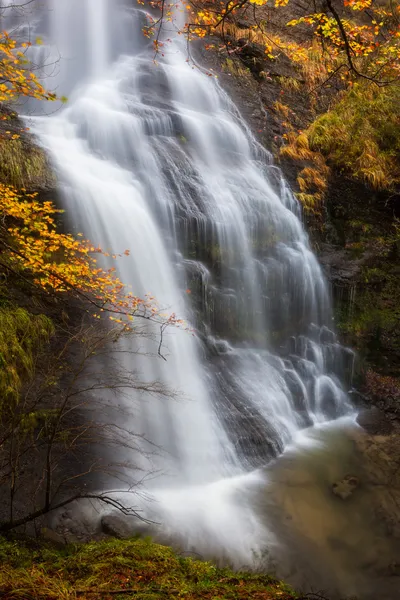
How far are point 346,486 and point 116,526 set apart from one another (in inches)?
157

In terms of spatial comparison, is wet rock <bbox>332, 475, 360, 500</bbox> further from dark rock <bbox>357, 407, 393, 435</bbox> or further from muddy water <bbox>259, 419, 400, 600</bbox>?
dark rock <bbox>357, 407, 393, 435</bbox>

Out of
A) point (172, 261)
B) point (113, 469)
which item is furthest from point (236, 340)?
point (113, 469)

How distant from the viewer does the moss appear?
2432 millimetres

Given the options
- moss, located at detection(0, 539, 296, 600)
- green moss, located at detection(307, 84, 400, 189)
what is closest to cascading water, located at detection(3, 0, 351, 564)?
moss, located at detection(0, 539, 296, 600)

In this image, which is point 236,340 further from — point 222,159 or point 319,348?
point 222,159

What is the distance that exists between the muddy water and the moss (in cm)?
147

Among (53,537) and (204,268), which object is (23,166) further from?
(53,537)

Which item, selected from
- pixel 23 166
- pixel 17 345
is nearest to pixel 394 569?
pixel 17 345

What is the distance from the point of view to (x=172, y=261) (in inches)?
345

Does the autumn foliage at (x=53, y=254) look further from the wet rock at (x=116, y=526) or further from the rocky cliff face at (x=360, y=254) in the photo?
the rocky cliff face at (x=360, y=254)

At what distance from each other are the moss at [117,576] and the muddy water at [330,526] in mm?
1473

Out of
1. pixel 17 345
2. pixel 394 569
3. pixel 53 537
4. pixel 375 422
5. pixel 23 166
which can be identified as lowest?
pixel 394 569

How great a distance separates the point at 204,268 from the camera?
30.3 feet

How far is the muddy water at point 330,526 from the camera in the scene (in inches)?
196
